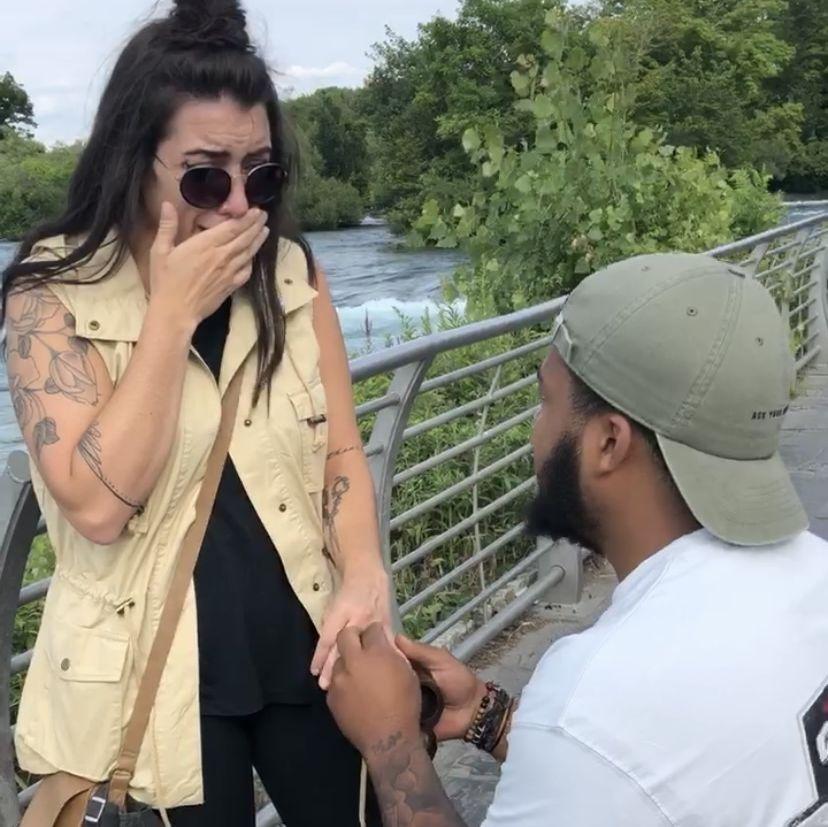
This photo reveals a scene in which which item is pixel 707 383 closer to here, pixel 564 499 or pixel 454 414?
pixel 564 499

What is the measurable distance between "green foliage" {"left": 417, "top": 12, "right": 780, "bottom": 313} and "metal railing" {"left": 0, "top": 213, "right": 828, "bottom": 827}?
0.59 metres

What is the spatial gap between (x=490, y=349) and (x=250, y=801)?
4.29 m

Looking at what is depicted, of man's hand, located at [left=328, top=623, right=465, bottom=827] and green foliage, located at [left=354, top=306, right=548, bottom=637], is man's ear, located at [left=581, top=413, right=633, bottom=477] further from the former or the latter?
→ green foliage, located at [left=354, top=306, right=548, bottom=637]

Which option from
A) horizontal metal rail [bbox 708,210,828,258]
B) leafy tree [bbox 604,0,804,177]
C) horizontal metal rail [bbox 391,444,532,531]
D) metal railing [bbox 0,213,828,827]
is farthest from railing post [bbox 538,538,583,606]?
leafy tree [bbox 604,0,804,177]

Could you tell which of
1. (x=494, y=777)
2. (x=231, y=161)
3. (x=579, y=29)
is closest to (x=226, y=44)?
(x=231, y=161)

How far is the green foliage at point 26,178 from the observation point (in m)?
2.69

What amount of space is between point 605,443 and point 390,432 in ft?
5.28

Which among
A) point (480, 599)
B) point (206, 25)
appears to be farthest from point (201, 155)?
point (480, 599)

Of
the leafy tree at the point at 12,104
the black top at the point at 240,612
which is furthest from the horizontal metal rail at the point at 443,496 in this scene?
the leafy tree at the point at 12,104

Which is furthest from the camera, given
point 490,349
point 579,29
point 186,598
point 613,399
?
Answer: point 579,29

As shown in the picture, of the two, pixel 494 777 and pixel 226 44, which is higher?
pixel 226 44

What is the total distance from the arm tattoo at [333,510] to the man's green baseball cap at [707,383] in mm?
606

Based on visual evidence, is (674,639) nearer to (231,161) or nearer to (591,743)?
(591,743)

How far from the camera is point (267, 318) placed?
1.81 m
